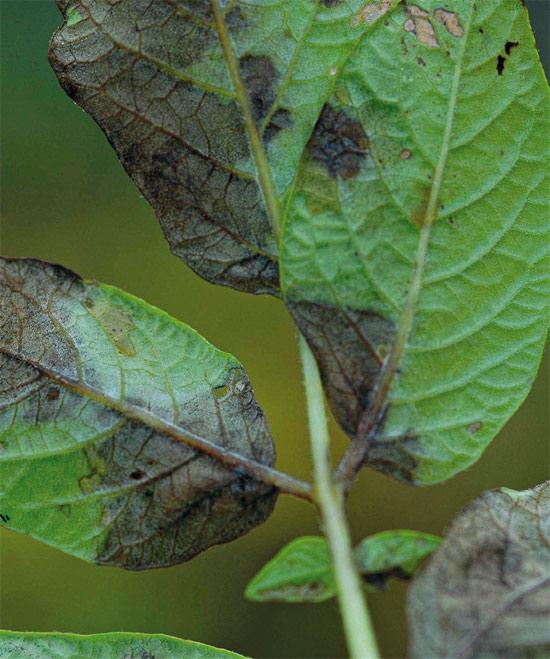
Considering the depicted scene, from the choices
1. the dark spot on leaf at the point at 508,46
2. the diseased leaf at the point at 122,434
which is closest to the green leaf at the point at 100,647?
the diseased leaf at the point at 122,434

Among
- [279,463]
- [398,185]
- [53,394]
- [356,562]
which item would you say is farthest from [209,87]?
[279,463]

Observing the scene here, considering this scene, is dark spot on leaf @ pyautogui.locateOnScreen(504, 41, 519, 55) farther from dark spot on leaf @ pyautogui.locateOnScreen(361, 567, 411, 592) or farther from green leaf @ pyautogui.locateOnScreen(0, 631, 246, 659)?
green leaf @ pyautogui.locateOnScreen(0, 631, 246, 659)

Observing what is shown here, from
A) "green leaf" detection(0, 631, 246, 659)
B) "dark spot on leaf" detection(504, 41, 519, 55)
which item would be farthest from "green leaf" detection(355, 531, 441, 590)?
"dark spot on leaf" detection(504, 41, 519, 55)

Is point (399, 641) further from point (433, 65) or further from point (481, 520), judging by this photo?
point (433, 65)

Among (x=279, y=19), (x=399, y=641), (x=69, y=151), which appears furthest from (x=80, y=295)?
(x=69, y=151)

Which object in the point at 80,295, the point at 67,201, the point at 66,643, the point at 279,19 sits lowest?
the point at 66,643

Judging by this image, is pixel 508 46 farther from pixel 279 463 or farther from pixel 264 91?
pixel 279 463
